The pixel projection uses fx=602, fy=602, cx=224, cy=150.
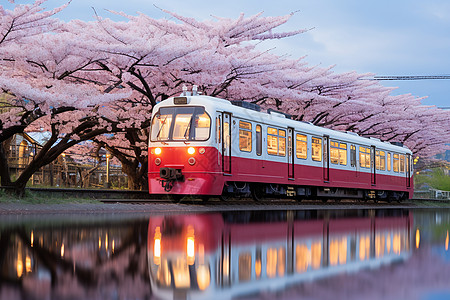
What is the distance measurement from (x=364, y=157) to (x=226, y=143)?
10742 mm

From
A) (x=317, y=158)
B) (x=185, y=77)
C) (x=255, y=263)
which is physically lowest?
(x=255, y=263)

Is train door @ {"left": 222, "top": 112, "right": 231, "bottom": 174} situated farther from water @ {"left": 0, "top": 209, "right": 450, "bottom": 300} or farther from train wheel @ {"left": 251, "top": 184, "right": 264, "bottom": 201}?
water @ {"left": 0, "top": 209, "right": 450, "bottom": 300}

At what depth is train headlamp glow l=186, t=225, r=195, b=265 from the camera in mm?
5648

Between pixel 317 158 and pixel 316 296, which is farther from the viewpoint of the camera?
pixel 317 158

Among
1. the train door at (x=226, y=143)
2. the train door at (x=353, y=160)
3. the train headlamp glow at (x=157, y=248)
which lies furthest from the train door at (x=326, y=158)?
the train headlamp glow at (x=157, y=248)

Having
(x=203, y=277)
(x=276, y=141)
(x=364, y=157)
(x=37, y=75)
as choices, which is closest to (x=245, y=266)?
(x=203, y=277)

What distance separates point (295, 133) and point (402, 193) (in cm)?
1327

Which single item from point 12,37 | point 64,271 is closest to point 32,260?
point 64,271

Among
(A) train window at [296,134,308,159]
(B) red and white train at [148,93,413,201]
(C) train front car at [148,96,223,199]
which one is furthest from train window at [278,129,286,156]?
(C) train front car at [148,96,223,199]

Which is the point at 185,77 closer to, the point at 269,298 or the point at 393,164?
the point at 393,164

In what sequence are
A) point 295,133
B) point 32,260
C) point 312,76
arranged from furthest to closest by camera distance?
point 312,76 → point 295,133 → point 32,260

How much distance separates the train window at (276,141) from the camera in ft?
61.3

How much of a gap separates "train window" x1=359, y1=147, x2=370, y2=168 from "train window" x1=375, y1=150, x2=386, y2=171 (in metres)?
1.00

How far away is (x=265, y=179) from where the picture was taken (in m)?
18.6
